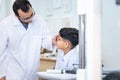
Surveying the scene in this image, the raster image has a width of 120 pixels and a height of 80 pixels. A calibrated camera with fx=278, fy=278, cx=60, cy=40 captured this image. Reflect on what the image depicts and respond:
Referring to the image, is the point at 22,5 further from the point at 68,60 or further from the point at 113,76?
the point at 113,76

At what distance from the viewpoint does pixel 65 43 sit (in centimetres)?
181

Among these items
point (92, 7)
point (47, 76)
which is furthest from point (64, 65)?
point (92, 7)

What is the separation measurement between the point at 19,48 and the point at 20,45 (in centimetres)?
3

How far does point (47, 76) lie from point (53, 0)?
2.50 meters

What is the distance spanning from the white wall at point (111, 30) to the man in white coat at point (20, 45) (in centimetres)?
69

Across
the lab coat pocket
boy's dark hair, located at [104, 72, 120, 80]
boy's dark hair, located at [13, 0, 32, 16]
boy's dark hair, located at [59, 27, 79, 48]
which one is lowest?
boy's dark hair, located at [104, 72, 120, 80]

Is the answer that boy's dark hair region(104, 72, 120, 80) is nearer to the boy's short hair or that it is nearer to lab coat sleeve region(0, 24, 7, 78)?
the boy's short hair

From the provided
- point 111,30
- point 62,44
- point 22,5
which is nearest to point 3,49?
point 22,5

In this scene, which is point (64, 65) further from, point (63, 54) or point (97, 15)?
point (97, 15)

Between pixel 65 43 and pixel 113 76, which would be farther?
pixel 65 43

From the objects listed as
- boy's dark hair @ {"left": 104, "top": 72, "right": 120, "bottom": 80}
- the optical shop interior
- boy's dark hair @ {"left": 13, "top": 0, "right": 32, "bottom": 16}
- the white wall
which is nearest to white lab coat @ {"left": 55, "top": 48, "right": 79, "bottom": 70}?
the optical shop interior

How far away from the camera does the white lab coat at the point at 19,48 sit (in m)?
2.19

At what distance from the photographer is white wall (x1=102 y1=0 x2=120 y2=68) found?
8.76 ft

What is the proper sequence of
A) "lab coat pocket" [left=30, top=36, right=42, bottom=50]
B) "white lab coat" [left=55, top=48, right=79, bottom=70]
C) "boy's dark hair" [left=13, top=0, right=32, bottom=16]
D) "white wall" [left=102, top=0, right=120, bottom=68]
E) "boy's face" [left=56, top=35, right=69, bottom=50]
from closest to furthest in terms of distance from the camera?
"white lab coat" [left=55, top=48, right=79, bottom=70] < "boy's face" [left=56, top=35, right=69, bottom=50] < "boy's dark hair" [left=13, top=0, right=32, bottom=16] < "lab coat pocket" [left=30, top=36, right=42, bottom=50] < "white wall" [left=102, top=0, right=120, bottom=68]
